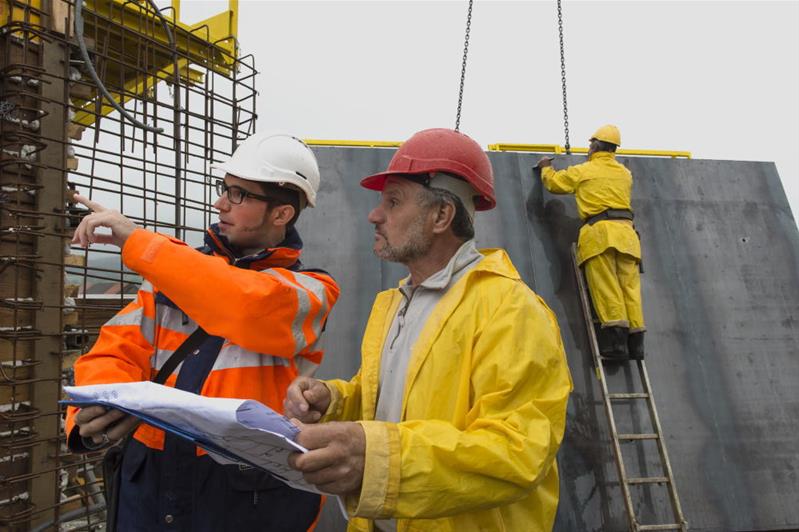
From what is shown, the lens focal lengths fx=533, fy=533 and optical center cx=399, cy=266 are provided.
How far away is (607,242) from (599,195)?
0.56m

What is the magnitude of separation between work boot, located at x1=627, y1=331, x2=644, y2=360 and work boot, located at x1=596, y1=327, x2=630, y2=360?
0.07 meters

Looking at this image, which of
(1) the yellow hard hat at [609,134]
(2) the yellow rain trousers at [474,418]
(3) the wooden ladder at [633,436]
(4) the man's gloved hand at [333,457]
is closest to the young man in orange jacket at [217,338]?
(2) the yellow rain trousers at [474,418]

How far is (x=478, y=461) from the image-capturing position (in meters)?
1.32

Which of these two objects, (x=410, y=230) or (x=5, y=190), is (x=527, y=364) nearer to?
(x=410, y=230)

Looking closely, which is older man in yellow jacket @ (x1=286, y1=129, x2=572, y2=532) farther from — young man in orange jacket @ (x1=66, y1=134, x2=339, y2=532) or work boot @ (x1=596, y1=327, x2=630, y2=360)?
work boot @ (x1=596, y1=327, x2=630, y2=360)

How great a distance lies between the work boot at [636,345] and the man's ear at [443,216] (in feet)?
12.0

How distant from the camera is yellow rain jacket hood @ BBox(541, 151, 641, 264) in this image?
5.07 meters

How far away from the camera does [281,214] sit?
225cm

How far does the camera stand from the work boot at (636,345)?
195 inches

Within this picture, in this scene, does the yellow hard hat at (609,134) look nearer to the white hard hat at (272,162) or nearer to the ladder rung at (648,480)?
the ladder rung at (648,480)

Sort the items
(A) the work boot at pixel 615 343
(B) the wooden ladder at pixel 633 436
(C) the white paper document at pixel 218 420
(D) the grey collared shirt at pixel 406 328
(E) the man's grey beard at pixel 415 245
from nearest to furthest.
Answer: (C) the white paper document at pixel 218 420 → (D) the grey collared shirt at pixel 406 328 → (E) the man's grey beard at pixel 415 245 → (B) the wooden ladder at pixel 633 436 → (A) the work boot at pixel 615 343

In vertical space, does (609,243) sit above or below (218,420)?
above

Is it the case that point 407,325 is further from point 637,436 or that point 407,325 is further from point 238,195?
point 637,436

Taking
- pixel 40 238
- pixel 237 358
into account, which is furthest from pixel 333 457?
pixel 40 238
